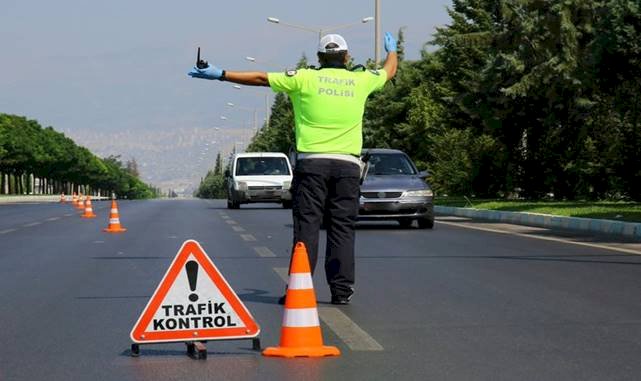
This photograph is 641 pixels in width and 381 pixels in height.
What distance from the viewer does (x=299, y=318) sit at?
23.6 ft

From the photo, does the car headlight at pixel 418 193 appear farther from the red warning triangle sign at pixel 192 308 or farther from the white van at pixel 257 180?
the red warning triangle sign at pixel 192 308

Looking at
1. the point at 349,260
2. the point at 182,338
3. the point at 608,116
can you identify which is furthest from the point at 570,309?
the point at 608,116

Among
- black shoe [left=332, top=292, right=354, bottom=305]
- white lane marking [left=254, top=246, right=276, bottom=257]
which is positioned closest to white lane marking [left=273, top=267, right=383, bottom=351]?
black shoe [left=332, top=292, right=354, bottom=305]

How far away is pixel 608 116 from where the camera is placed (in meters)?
34.6

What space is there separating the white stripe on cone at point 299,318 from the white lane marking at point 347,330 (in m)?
0.44

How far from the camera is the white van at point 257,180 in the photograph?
3853cm

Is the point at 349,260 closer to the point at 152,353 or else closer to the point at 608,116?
the point at 152,353

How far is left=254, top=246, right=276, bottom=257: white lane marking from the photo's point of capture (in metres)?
15.8

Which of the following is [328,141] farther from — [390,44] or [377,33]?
[377,33]

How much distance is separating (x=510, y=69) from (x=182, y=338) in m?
29.0

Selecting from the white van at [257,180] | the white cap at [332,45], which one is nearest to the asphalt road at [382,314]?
the white cap at [332,45]

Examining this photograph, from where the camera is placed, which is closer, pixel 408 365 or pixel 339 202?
pixel 408 365

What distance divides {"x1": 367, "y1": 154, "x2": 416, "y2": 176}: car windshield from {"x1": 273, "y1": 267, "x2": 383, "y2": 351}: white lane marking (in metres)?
14.7

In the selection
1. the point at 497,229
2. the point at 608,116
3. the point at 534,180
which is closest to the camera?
the point at 497,229
